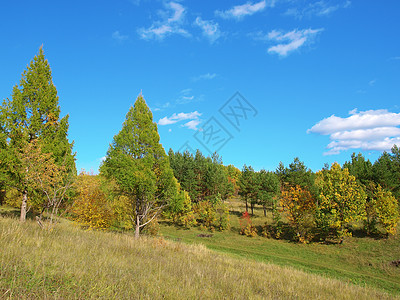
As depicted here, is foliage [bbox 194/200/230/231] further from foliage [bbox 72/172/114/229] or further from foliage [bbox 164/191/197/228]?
foliage [bbox 72/172/114/229]

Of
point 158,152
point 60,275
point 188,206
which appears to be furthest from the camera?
point 188,206

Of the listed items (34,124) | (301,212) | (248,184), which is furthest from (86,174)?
(248,184)

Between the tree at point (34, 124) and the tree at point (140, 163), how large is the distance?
308cm

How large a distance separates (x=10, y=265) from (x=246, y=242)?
37.4 metres

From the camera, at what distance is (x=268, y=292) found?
6.83 meters

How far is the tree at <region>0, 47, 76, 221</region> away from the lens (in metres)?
14.8

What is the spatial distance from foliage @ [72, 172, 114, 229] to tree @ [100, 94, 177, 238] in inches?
89.1

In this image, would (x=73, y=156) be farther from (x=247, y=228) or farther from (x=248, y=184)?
(x=248, y=184)

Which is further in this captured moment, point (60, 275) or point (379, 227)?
point (379, 227)

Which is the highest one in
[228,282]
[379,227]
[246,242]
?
[228,282]

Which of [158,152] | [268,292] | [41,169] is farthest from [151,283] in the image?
[158,152]

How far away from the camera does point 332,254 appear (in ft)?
99.5

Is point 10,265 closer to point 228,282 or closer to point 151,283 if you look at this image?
point 151,283

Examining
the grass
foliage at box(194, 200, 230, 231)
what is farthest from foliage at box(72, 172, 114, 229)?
foliage at box(194, 200, 230, 231)
